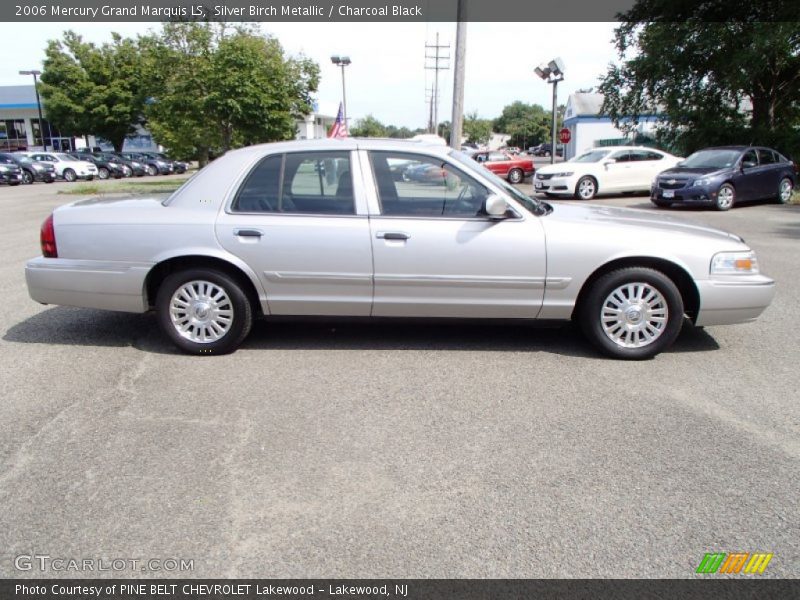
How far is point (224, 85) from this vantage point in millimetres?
21250

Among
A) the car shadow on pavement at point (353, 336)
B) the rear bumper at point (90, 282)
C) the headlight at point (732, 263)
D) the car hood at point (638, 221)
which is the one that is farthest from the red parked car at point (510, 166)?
the rear bumper at point (90, 282)

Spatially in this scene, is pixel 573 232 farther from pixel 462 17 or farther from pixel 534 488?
pixel 462 17

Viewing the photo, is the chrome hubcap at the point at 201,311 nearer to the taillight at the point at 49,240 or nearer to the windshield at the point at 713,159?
the taillight at the point at 49,240

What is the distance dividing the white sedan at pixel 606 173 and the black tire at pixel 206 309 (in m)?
16.3

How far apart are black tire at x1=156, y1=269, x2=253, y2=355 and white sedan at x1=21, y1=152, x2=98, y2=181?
35958mm

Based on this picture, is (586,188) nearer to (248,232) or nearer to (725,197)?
(725,197)

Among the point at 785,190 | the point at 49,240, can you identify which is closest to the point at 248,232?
the point at 49,240

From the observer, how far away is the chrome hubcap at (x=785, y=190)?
17.4m

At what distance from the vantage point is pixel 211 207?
16.3 ft

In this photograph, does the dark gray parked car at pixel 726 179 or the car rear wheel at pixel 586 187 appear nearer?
the dark gray parked car at pixel 726 179

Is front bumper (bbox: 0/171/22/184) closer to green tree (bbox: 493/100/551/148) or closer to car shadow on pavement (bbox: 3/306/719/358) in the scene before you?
car shadow on pavement (bbox: 3/306/719/358)

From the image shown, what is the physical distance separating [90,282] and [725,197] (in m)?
15.6

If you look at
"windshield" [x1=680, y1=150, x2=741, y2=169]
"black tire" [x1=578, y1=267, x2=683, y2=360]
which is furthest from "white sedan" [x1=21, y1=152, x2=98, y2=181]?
"black tire" [x1=578, y1=267, x2=683, y2=360]

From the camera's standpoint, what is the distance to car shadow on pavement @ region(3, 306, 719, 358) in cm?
528
